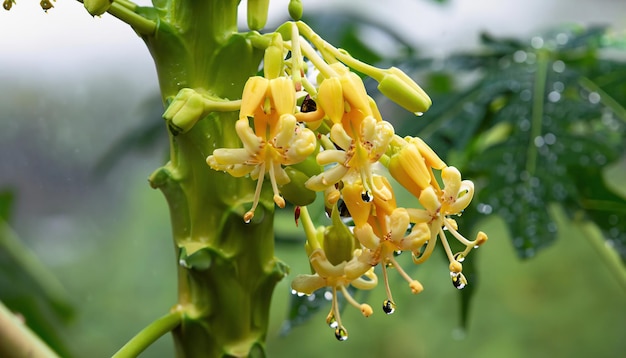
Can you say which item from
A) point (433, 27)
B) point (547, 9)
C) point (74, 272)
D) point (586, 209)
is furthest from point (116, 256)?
point (547, 9)

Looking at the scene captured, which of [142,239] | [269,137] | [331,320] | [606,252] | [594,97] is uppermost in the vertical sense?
[269,137]

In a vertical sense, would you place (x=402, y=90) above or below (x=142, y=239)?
above

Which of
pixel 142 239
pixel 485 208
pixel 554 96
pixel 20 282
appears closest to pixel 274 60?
pixel 485 208

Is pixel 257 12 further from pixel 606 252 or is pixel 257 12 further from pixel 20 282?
pixel 20 282

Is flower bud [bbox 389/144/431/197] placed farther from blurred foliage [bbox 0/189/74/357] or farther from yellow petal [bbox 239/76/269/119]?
blurred foliage [bbox 0/189/74/357]

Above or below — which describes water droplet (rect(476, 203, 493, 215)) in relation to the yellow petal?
below

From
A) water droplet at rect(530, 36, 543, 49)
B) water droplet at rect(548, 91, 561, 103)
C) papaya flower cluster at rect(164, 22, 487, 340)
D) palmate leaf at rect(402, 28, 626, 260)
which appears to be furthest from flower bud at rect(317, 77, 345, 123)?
water droplet at rect(530, 36, 543, 49)

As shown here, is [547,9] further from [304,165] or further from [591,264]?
[304,165]
